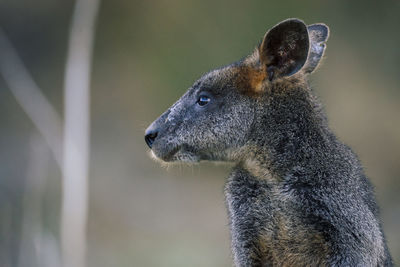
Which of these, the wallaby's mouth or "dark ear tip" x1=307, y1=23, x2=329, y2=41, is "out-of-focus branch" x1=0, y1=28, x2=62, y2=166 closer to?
the wallaby's mouth

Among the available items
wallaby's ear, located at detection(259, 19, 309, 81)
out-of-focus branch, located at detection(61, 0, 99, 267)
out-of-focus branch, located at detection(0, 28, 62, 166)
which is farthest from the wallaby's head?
out-of-focus branch, located at detection(0, 28, 62, 166)

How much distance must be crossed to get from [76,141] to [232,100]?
440 centimetres

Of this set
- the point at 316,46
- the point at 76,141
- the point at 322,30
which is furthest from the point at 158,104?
the point at 316,46

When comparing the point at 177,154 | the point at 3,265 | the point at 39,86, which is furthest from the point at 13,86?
the point at 177,154

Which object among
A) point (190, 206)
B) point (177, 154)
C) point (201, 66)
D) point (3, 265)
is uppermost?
point (201, 66)

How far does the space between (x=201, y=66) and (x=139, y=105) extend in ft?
3.86

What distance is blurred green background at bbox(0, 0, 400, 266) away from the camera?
10.8 m

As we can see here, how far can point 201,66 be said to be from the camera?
11141mm

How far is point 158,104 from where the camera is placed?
11.3 m

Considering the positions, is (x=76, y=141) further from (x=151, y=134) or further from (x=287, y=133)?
(x=287, y=133)

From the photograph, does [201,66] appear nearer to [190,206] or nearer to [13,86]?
[190,206]

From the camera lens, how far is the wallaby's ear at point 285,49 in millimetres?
5184

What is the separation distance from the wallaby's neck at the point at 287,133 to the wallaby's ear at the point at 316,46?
0.39 m

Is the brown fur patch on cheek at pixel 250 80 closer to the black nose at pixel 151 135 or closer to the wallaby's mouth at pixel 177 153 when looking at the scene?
the wallaby's mouth at pixel 177 153
